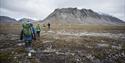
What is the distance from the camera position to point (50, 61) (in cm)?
897

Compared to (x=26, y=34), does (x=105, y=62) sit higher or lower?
lower

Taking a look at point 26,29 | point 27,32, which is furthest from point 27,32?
point 26,29

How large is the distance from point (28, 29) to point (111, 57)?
6114mm

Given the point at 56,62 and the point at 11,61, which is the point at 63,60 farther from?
the point at 11,61

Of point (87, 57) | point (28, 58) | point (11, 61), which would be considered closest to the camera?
point (11, 61)

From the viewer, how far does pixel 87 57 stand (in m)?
10.1

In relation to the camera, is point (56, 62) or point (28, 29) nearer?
point (56, 62)

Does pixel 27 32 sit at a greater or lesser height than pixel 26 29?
lesser

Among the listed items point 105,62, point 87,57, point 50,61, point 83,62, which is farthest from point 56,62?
point 105,62

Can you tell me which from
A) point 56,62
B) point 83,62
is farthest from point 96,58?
point 56,62

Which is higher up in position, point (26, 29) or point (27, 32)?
point (26, 29)

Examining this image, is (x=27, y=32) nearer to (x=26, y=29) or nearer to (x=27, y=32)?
(x=27, y=32)

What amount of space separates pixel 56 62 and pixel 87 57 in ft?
8.08

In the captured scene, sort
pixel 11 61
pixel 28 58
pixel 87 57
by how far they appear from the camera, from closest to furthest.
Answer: pixel 11 61 < pixel 28 58 < pixel 87 57
